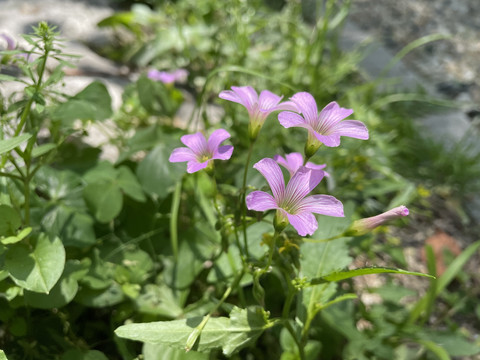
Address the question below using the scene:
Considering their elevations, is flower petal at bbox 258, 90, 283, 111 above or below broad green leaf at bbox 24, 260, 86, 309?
above

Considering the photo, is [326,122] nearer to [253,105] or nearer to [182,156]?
[253,105]

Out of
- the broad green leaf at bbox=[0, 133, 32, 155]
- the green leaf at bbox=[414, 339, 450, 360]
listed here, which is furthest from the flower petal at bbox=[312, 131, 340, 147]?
the green leaf at bbox=[414, 339, 450, 360]

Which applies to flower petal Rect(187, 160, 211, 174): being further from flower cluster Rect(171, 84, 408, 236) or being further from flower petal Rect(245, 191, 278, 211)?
flower petal Rect(245, 191, 278, 211)

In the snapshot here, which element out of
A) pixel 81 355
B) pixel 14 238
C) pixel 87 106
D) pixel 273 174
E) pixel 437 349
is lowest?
pixel 437 349

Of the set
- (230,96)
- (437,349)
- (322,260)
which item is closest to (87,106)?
(230,96)

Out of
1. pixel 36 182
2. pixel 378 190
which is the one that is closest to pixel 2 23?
pixel 36 182

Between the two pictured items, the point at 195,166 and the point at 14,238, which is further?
the point at 14,238

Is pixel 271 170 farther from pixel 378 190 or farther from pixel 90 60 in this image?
pixel 90 60
